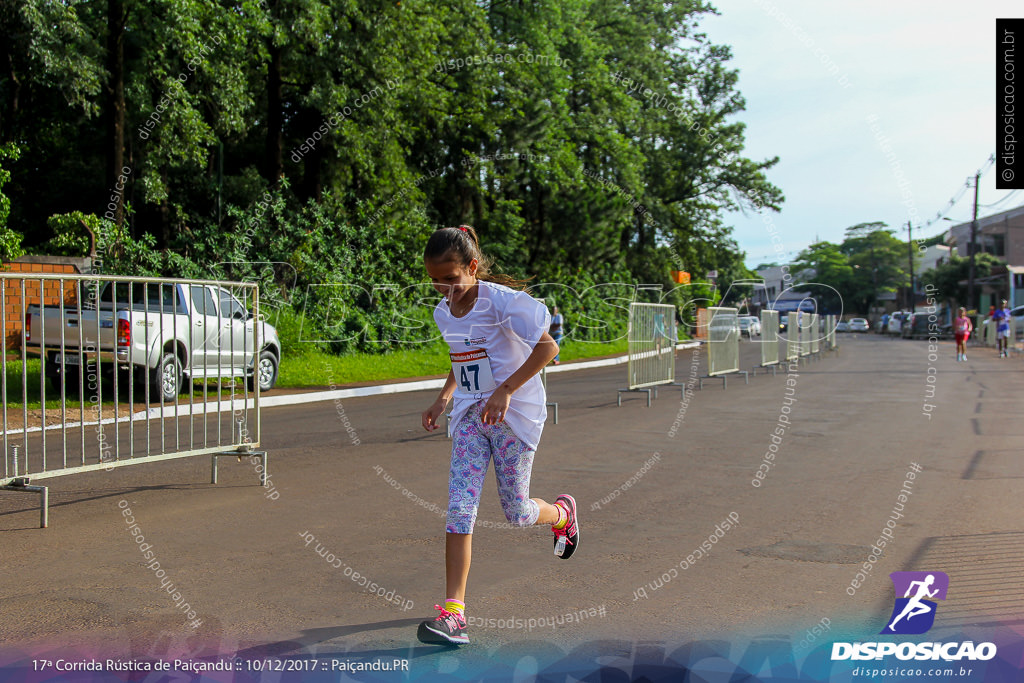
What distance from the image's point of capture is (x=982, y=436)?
10.8 m

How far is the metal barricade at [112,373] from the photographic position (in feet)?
21.7

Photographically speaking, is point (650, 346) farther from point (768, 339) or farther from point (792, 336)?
point (792, 336)

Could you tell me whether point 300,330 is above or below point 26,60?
below

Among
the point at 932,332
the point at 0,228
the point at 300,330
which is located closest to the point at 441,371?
the point at 300,330

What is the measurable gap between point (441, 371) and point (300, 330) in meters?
3.35

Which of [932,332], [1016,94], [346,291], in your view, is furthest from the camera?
[932,332]

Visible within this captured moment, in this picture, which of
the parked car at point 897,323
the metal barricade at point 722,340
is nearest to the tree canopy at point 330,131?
the metal barricade at point 722,340

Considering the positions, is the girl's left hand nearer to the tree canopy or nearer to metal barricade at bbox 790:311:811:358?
the tree canopy

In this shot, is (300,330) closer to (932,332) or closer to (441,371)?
(441,371)

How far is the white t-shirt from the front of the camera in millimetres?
4129

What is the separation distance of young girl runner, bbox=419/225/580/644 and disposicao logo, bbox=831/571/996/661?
1572 mm

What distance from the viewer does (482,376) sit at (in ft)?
13.8

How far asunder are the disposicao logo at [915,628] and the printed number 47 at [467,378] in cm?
187

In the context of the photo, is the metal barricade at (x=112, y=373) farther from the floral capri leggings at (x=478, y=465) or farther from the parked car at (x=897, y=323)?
the parked car at (x=897, y=323)
